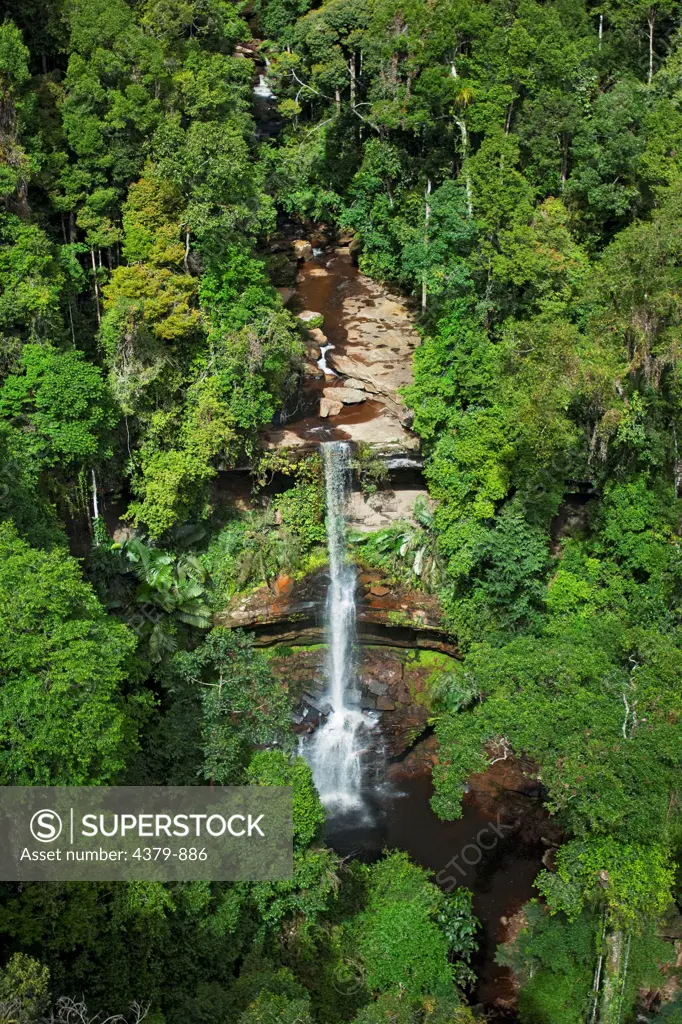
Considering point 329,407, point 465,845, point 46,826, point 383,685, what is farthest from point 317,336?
point 46,826

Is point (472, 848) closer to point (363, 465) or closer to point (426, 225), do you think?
point (363, 465)

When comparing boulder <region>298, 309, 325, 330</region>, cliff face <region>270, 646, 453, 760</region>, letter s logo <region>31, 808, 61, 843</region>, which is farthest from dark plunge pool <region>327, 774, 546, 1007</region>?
boulder <region>298, 309, 325, 330</region>

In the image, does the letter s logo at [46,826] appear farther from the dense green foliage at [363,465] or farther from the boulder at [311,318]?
the boulder at [311,318]

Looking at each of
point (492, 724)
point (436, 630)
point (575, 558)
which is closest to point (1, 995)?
point (492, 724)

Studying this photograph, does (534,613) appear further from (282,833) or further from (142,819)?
(142,819)

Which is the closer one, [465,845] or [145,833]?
[145,833]

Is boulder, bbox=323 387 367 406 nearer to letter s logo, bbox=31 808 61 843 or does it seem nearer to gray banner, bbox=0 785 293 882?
gray banner, bbox=0 785 293 882
